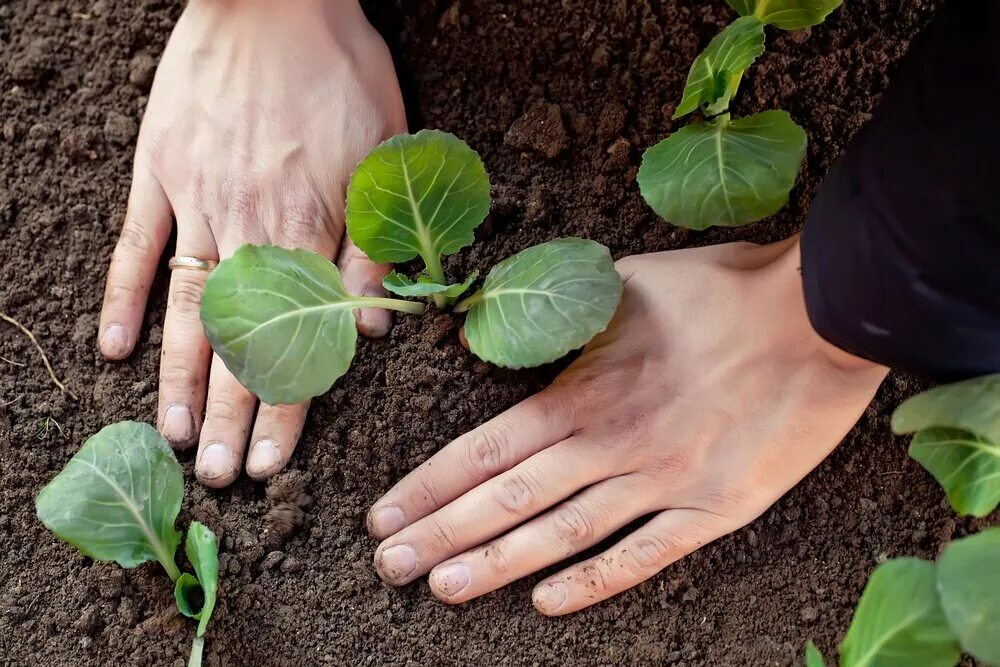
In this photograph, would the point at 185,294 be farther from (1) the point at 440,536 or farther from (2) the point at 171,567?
(1) the point at 440,536

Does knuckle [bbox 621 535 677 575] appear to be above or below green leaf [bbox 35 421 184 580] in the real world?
below

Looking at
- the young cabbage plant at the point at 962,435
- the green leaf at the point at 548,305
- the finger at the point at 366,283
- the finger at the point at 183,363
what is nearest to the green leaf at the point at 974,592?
the young cabbage plant at the point at 962,435

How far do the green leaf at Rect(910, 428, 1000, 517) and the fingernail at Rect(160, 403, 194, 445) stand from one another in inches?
41.6

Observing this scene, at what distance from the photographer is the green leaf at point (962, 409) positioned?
2.87ft

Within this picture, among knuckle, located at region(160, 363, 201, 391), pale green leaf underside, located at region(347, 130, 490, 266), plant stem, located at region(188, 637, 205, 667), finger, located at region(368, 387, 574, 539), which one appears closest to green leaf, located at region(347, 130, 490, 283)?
pale green leaf underside, located at region(347, 130, 490, 266)

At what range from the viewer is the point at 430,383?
1.29m

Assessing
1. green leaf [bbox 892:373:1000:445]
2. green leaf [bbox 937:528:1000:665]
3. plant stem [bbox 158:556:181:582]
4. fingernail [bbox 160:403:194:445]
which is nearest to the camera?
green leaf [bbox 937:528:1000:665]

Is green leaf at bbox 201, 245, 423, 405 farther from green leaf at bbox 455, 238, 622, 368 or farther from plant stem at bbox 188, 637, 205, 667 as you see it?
plant stem at bbox 188, 637, 205, 667

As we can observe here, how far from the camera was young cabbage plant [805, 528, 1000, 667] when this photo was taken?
2.58 ft

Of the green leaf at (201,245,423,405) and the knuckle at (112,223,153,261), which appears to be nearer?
the green leaf at (201,245,423,405)

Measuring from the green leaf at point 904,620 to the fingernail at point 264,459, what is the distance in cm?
84

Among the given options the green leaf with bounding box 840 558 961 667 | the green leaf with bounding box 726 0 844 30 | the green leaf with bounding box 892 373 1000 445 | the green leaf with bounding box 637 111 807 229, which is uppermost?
the green leaf with bounding box 726 0 844 30

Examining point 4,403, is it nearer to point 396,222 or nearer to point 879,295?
point 396,222

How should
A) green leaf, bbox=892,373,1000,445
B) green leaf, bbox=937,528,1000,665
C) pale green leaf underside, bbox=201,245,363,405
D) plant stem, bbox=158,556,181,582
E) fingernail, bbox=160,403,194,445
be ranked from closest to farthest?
green leaf, bbox=937,528,1000,665
green leaf, bbox=892,373,1000,445
pale green leaf underside, bbox=201,245,363,405
plant stem, bbox=158,556,181,582
fingernail, bbox=160,403,194,445
